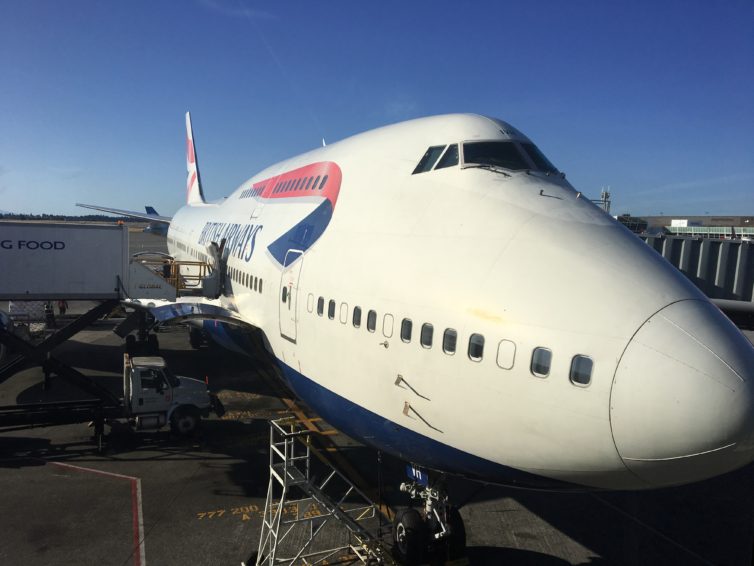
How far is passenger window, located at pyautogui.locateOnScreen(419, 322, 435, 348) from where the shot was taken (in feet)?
25.2

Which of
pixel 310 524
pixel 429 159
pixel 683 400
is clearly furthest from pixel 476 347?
pixel 310 524

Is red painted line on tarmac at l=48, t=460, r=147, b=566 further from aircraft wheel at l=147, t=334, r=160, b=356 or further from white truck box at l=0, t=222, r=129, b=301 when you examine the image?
aircraft wheel at l=147, t=334, r=160, b=356

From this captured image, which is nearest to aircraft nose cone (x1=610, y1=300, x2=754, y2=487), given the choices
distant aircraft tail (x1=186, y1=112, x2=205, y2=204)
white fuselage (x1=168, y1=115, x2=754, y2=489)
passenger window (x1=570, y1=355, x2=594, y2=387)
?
white fuselage (x1=168, y1=115, x2=754, y2=489)

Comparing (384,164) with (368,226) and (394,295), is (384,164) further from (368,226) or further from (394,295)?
(394,295)

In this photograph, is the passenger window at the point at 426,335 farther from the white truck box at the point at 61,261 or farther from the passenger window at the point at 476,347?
the white truck box at the point at 61,261

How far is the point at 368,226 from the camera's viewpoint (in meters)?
9.78

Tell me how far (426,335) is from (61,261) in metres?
17.4

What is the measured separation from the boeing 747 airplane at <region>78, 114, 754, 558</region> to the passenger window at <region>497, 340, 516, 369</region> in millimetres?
13

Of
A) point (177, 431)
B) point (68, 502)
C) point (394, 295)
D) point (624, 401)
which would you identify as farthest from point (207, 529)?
point (624, 401)

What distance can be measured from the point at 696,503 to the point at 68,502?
14.9 meters

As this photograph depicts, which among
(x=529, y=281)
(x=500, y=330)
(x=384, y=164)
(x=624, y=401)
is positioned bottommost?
(x=624, y=401)

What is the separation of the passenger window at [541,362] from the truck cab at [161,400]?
1272cm

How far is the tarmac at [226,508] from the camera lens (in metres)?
11.2

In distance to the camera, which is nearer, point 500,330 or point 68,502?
point 500,330
